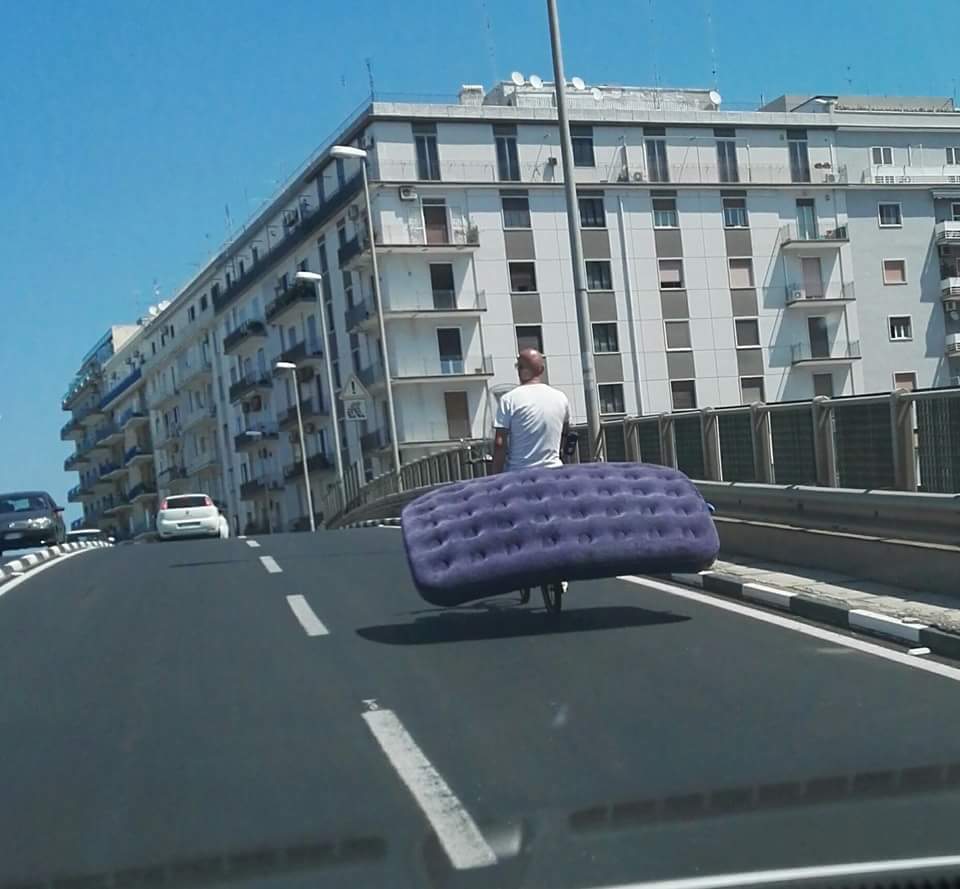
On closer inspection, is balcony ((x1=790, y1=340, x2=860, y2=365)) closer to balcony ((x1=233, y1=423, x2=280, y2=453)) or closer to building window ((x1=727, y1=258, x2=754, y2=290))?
building window ((x1=727, y1=258, x2=754, y2=290))

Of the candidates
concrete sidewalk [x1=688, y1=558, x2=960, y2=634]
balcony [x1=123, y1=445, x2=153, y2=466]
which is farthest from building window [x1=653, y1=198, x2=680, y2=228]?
balcony [x1=123, y1=445, x2=153, y2=466]

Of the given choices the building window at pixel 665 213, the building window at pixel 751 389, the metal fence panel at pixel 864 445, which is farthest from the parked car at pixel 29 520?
the building window at pixel 751 389

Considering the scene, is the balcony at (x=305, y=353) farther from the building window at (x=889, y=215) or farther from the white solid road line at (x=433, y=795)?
the white solid road line at (x=433, y=795)

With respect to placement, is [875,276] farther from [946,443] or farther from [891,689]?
[891,689]

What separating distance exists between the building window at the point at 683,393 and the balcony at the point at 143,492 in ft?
191

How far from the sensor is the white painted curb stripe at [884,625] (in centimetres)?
779

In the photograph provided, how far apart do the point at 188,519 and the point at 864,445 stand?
28.3 metres

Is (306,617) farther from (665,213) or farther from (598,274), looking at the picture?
(665,213)

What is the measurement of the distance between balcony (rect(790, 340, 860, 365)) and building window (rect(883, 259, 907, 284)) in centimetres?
430

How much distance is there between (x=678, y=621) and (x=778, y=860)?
190 inches

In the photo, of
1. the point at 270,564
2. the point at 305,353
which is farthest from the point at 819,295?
the point at 270,564

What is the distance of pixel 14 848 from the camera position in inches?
189

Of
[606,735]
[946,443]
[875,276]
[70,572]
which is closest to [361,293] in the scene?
[875,276]

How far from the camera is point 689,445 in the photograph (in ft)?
50.3
